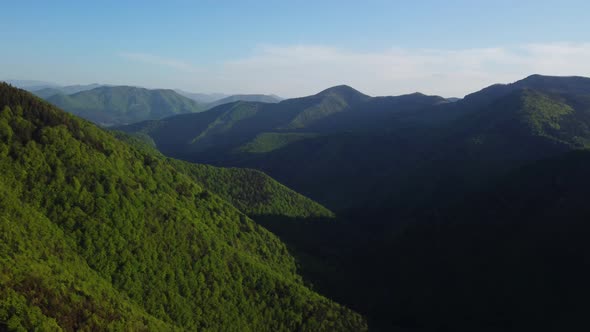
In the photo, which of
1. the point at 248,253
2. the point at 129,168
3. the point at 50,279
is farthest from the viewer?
the point at 248,253

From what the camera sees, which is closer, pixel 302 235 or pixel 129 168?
pixel 129 168

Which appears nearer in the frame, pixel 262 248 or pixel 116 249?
pixel 116 249

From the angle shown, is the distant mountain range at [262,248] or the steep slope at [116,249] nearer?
the steep slope at [116,249]

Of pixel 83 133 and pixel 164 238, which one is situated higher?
pixel 83 133

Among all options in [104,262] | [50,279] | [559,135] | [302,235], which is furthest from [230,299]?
[559,135]

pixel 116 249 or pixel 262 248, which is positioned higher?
pixel 116 249

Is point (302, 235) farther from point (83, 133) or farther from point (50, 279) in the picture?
point (50, 279)

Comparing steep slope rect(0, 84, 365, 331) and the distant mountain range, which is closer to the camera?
steep slope rect(0, 84, 365, 331)

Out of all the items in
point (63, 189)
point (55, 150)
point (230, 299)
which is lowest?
point (230, 299)
